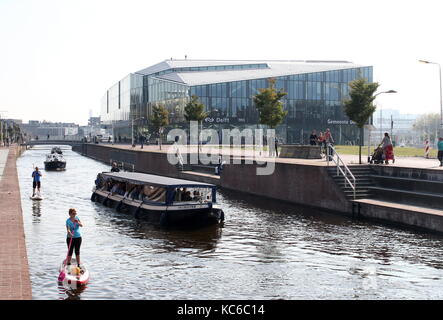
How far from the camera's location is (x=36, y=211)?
32969 millimetres

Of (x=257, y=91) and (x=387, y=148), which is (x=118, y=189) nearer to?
(x=387, y=148)

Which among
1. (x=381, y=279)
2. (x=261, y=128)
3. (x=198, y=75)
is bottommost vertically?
(x=381, y=279)

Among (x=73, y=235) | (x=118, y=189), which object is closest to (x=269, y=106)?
(x=118, y=189)

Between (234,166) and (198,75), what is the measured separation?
2155 inches

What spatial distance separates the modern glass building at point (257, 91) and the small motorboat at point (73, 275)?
244 ft

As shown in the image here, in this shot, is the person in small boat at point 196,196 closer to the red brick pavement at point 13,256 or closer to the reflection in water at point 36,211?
the reflection in water at point 36,211

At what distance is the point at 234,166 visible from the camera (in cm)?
4691

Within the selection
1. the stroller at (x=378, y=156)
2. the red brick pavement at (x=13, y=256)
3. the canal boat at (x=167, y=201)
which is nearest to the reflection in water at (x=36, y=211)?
the red brick pavement at (x=13, y=256)

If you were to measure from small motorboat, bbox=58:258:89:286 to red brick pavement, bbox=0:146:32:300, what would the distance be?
1.06 m

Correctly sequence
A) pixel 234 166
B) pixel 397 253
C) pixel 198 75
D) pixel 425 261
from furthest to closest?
pixel 198 75, pixel 234 166, pixel 397 253, pixel 425 261

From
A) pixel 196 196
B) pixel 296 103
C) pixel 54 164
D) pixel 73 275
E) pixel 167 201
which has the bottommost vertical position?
pixel 73 275

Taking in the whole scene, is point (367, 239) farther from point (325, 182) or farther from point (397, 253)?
point (325, 182)

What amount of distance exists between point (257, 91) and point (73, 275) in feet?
258
